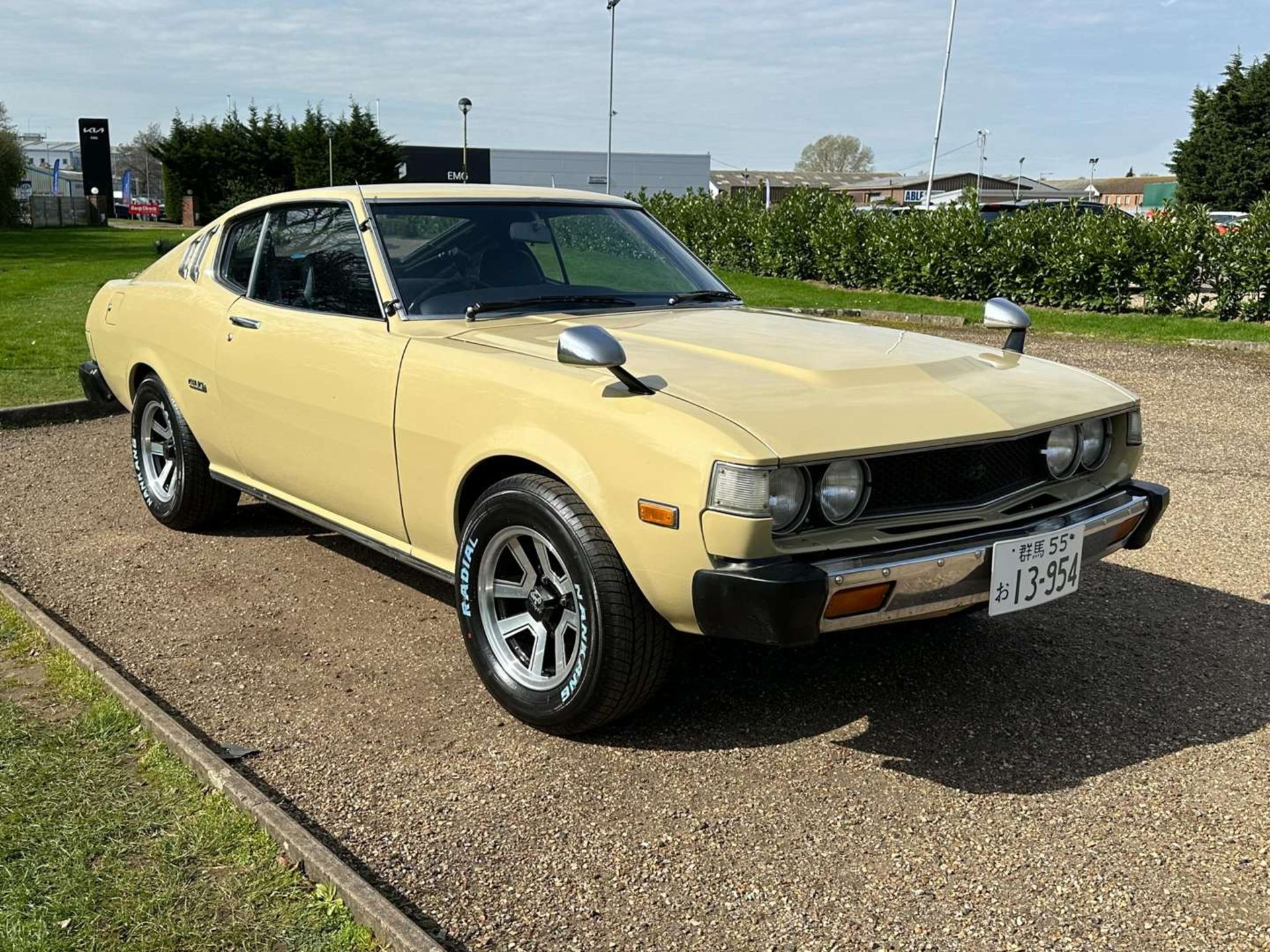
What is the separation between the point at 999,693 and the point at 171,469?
4111mm

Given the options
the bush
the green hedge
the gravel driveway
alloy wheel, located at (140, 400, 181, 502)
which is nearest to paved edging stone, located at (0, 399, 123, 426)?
alloy wheel, located at (140, 400, 181, 502)

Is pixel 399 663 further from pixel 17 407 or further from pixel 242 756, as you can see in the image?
pixel 17 407

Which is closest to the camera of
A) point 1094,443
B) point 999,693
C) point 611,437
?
point 611,437

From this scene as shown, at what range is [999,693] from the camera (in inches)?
157

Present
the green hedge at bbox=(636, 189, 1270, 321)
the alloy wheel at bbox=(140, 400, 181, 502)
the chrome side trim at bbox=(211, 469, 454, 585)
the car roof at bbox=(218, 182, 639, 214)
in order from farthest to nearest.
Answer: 1. the green hedge at bbox=(636, 189, 1270, 321)
2. the alloy wheel at bbox=(140, 400, 181, 502)
3. the car roof at bbox=(218, 182, 639, 214)
4. the chrome side trim at bbox=(211, 469, 454, 585)

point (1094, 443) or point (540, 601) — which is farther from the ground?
point (1094, 443)

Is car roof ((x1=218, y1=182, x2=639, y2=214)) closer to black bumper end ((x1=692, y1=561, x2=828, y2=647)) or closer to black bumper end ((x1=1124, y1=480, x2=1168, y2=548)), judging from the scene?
black bumper end ((x1=692, y1=561, x2=828, y2=647))

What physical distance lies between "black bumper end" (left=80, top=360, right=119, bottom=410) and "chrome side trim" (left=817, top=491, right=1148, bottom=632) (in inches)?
189

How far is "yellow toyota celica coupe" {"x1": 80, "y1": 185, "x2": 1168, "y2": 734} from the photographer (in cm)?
311

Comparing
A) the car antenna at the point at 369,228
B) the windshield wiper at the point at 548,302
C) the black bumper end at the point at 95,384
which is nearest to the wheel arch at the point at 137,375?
the black bumper end at the point at 95,384

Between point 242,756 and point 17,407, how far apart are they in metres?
6.12

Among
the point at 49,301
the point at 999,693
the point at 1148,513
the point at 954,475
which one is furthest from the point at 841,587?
the point at 49,301

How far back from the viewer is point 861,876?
113 inches

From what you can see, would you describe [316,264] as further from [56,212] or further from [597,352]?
[56,212]
